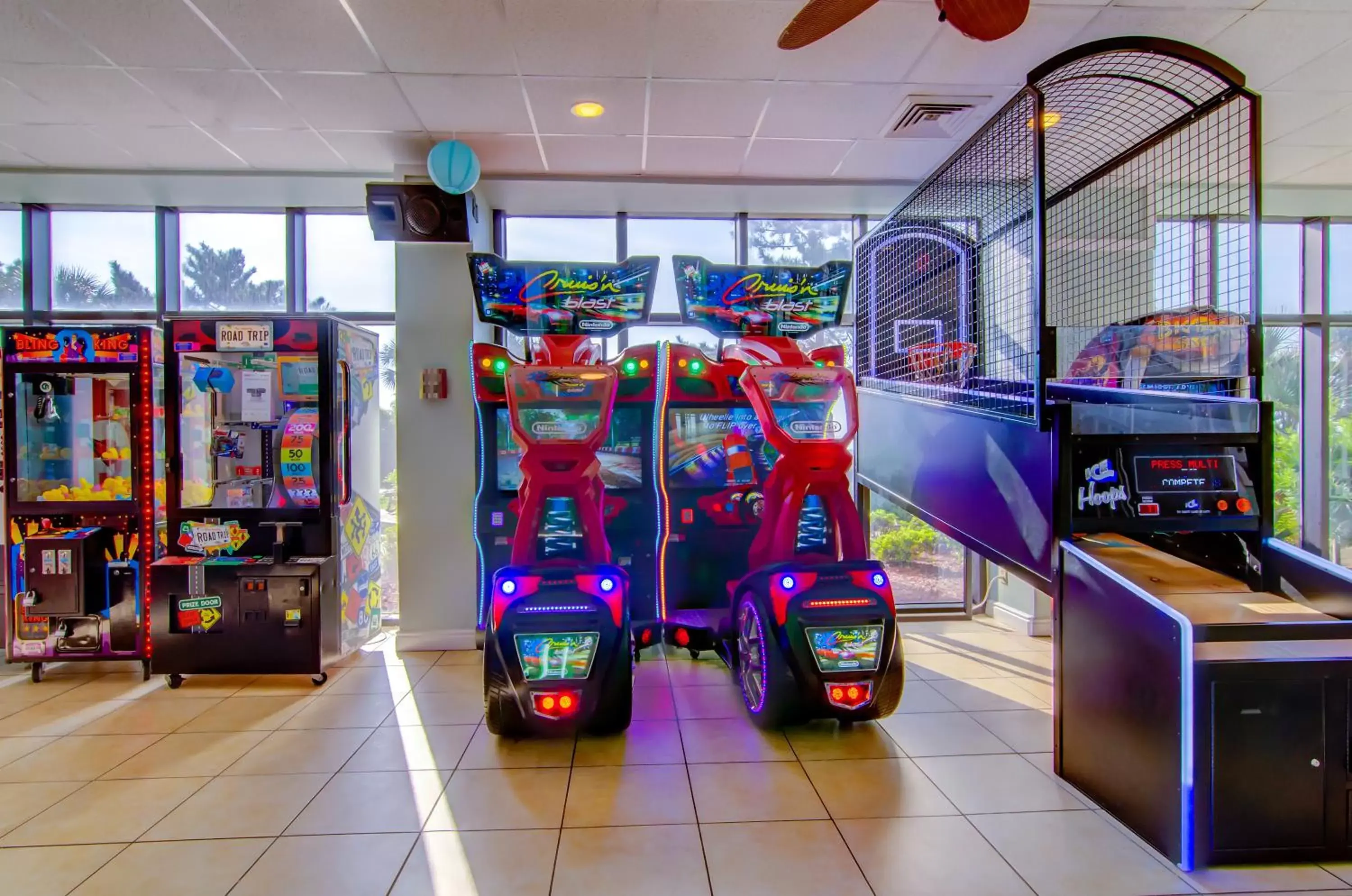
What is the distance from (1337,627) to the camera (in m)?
2.04

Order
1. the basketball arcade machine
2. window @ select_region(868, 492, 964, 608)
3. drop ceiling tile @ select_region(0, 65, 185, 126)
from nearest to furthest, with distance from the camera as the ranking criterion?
1. the basketball arcade machine
2. drop ceiling tile @ select_region(0, 65, 185, 126)
3. window @ select_region(868, 492, 964, 608)

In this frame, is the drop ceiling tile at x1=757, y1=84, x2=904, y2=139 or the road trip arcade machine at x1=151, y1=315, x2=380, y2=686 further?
the road trip arcade machine at x1=151, y1=315, x2=380, y2=686

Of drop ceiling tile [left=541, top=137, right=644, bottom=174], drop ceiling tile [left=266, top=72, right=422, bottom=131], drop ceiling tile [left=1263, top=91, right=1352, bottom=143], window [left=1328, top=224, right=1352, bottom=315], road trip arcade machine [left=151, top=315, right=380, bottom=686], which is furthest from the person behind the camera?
window [left=1328, top=224, right=1352, bottom=315]

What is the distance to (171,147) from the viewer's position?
3924mm

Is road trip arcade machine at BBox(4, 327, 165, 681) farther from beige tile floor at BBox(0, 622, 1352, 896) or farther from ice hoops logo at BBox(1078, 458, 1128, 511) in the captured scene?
ice hoops logo at BBox(1078, 458, 1128, 511)

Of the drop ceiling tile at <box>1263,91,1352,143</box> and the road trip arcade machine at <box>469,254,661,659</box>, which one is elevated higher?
the drop ceiling tile at <box>1263,91,1352,143</box>

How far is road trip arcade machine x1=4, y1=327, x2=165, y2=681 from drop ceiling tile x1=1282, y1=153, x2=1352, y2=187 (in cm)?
753

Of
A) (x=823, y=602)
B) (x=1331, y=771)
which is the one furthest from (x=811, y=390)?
(x=1331, y=771)

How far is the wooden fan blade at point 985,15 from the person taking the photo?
2.07 m

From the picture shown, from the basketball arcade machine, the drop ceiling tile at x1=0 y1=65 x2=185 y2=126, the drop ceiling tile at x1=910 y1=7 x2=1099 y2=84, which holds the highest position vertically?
the drop ceiling tile at x1=910 y1=7 x2=1099 y2=84

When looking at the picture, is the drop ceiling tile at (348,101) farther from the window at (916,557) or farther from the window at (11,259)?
the window at (916,557)

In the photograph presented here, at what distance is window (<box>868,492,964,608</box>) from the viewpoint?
504cm

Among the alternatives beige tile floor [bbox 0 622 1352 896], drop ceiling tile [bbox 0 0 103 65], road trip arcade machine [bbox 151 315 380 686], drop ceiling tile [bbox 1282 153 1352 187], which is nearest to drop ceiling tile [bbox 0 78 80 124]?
drop ceiling tile [bbox 0 0 103 65]

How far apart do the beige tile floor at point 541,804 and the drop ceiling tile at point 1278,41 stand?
3312mm
